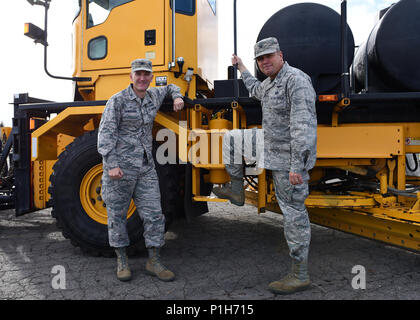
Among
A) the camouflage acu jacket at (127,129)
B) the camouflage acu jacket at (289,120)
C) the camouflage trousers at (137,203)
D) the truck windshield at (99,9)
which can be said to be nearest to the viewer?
the camouflage acu jacket at (289,120)

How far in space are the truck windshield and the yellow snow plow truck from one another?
0.01 metres

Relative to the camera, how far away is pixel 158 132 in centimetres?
326

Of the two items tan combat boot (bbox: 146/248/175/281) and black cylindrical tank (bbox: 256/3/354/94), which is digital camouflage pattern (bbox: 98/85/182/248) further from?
black cylindrical tank (bbox: 256/3/354/94)

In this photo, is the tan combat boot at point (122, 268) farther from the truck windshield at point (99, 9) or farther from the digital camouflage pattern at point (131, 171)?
the truck windshield at point (99, 9)

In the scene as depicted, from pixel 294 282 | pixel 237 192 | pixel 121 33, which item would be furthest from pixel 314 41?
pixel 294 282

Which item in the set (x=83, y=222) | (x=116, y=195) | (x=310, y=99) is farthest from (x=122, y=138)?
(x=310, y=99)

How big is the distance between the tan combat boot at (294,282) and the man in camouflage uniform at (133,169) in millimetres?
834

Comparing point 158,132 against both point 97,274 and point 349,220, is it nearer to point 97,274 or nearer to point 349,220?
point 97,274

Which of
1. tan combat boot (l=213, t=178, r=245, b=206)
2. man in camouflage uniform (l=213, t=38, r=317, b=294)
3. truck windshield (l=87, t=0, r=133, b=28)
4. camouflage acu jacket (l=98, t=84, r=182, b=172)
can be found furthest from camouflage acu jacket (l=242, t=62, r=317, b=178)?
truck windshield (l=87, t=0, r=133, b=28)

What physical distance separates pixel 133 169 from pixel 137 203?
1.00 feet

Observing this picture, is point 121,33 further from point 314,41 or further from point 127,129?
point 314,41

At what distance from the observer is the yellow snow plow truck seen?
3.02 metres

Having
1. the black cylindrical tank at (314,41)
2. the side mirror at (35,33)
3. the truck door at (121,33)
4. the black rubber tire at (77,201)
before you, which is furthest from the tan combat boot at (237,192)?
the side mirror at (35,33)

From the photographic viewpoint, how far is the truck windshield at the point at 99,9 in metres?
3.39
